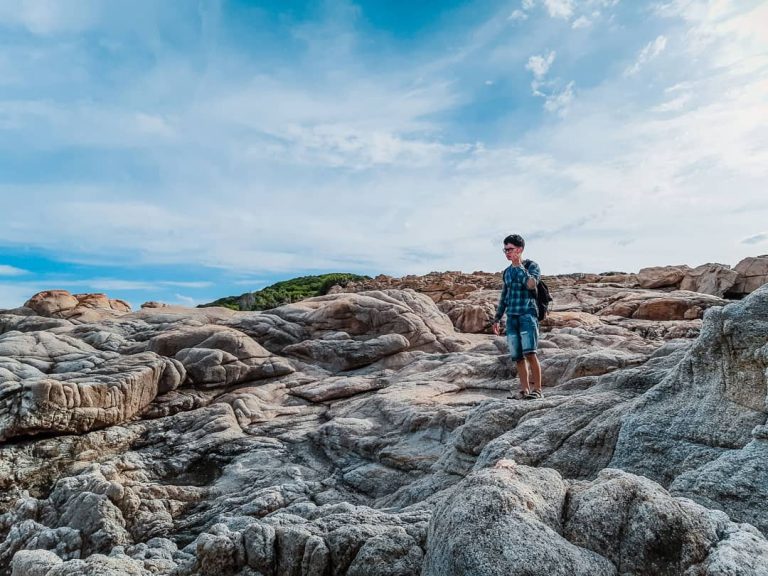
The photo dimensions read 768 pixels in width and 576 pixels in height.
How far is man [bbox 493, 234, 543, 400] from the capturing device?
11.6m

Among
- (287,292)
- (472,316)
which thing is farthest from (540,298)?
(287,292)

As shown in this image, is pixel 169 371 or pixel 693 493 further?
pixel 169 371

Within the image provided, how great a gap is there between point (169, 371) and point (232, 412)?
13.2 ft

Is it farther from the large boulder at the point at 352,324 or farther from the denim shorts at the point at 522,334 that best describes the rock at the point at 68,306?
the denim shorts at the point at 522,334

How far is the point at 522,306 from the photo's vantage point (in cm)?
1164

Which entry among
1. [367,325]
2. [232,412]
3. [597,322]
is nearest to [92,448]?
[232,412]

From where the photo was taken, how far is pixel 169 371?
20.8 metres

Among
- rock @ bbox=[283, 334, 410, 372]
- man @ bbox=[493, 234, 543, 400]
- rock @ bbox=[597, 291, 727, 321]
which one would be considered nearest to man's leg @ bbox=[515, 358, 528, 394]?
man @ bbox=[493, 234, 543, 400]

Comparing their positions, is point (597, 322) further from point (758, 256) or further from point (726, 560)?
point (726, 560)

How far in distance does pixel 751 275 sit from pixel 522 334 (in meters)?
40.9

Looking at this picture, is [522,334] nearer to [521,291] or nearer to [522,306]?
[522,306]

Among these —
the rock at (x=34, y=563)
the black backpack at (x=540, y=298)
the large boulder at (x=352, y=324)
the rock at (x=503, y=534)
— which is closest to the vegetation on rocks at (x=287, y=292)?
the large boulder at (x=352, y=324)

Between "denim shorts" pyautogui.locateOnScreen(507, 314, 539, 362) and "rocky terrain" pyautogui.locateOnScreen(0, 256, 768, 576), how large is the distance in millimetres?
1379

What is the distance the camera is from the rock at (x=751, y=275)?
41.8 metres
